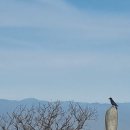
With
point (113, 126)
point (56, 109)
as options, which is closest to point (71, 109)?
point (56, 109)

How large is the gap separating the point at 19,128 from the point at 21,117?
4.54ft

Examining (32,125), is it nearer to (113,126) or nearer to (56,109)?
(56,109)

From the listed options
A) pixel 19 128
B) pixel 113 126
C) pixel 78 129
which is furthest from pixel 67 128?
pixel 113 126

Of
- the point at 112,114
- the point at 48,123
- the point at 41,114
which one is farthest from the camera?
the point at 41,114

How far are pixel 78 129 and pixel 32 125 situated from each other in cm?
610

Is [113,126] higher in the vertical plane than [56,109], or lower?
lower

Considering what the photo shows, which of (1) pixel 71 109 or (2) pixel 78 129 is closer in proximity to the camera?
(2) pixel 78 129

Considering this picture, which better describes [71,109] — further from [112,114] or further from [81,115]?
[112,114]

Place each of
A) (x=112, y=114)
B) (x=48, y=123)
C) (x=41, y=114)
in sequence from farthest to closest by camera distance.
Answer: (x=41, y=114) → (x=48, y=123) → (x=112, y=114)

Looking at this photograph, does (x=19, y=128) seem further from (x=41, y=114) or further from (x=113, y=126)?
(x=113, y=126)

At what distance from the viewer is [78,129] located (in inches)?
1999

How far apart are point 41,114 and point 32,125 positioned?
1.67 m

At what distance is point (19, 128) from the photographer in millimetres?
51906

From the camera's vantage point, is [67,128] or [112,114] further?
[67,128]
